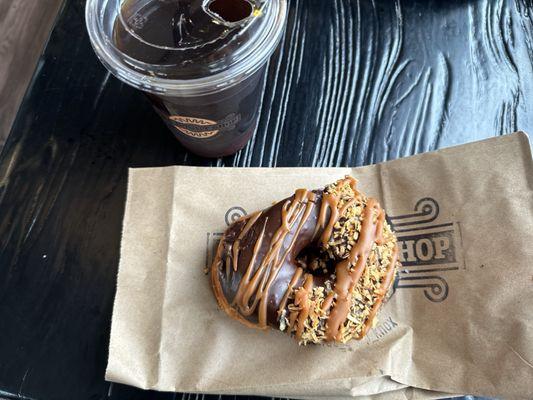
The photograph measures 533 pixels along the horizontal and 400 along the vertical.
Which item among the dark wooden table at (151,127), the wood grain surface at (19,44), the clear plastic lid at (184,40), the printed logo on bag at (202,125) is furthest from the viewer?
the wood grain surface at (19,44)

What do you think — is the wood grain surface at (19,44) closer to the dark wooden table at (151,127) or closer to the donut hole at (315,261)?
the dark wooden table at (151,127)

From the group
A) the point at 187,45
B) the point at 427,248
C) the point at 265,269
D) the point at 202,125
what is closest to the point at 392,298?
the point at 427,248

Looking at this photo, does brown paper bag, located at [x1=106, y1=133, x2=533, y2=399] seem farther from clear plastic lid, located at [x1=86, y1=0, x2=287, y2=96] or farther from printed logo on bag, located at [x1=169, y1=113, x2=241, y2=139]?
clear plastic lid, located at [x1=86, y1=0, x2=287, y2=96]

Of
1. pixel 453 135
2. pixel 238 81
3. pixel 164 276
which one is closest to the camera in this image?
pixel 238 81

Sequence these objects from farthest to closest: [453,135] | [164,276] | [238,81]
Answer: [453,135] → [164,276] → [238,81]

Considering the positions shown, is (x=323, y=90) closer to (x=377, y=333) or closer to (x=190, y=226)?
(x=190, y=226)

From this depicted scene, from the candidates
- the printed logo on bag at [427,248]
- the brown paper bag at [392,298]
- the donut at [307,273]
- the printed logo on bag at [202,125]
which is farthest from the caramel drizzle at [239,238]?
the printed logo on bag at [427,248]

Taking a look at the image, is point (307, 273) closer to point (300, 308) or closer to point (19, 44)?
point (300, 308)

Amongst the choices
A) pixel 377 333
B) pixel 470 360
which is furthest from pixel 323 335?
pixel 470 360
